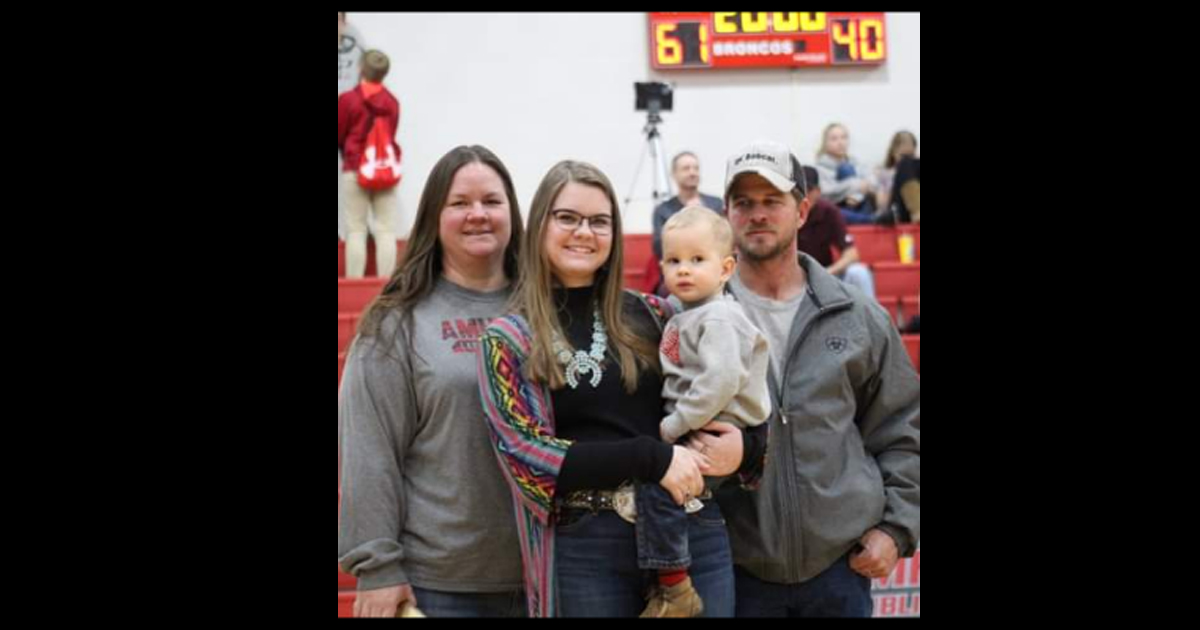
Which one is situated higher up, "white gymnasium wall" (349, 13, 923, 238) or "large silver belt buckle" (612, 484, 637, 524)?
"white gymnasium wall" (349, 13, 923, 238)

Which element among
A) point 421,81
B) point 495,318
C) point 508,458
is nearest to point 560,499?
point 508,458

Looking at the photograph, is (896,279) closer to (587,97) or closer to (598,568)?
(587,97)

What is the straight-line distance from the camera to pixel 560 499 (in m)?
1.92

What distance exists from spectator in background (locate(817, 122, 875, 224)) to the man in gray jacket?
5.01 m

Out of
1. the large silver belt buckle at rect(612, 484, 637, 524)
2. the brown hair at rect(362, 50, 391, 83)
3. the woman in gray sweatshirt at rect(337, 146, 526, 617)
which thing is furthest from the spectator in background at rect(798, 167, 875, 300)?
the brown hair at rect(362, 50, 391, 83)

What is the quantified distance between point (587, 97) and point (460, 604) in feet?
20.7

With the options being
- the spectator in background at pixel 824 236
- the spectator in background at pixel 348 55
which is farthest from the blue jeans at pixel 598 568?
the spectator in background at pixel 348 55

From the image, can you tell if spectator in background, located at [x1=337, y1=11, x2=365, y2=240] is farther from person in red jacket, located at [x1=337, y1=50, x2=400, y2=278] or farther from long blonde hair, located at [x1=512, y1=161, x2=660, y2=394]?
long blonde hair, located at [x1=512, y1=161, x2=660, y2=394]

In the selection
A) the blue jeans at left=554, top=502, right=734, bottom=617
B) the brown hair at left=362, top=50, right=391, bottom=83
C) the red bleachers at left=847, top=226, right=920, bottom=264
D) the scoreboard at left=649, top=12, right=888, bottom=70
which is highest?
the scoreboard at left=649, top=12, right=888, bottom=70

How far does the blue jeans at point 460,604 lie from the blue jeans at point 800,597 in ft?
1.76

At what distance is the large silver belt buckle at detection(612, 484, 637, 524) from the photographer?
1.91m

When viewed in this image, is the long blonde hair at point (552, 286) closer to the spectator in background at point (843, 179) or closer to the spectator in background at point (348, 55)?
the spectator in background at point (843, 179)

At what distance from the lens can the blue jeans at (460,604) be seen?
6.78 ft

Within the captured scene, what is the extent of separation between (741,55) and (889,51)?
1296 mm
